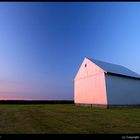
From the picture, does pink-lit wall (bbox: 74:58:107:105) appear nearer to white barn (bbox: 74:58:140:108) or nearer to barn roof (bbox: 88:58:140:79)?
white barn (bbox: 74:58:140:108)

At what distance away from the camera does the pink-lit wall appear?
17891 mm

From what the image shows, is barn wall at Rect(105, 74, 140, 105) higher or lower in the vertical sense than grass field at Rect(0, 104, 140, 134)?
higher

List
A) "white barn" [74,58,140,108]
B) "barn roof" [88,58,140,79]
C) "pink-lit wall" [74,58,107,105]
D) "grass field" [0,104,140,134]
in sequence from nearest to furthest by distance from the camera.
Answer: "grass field" [0,104,140,134], "white barn" [74,58,140,108], "pink-lit wall" [74,58,107,105], "barn roof" [88,58,140,79]

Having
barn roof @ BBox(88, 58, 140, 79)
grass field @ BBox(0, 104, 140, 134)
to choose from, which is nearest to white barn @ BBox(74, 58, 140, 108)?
barn roof @ BBox(88, 58, 140, 79)

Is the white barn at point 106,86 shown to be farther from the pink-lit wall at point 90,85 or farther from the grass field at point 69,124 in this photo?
the grass field at point 69,124

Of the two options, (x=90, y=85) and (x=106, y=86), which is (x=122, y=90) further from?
(x=90, y=85)

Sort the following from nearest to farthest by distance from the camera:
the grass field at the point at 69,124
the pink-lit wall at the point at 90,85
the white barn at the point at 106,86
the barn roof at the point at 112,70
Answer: the grass field at the point at 69,124 → the white barn at the point at 106,86 → the pink-lit wall at the point at 90,85 → the barn roof at the point at 112,70

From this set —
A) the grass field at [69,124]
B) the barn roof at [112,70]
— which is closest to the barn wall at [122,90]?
the barn roof at [112,70]

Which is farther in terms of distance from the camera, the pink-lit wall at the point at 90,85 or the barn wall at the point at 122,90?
the pink-lit wall at the point at 90,85

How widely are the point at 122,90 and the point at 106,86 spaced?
2378mm

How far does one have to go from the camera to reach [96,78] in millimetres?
19031

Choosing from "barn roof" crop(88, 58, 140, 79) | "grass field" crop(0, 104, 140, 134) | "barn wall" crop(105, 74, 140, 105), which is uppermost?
"barn roof" crop(88, 58, 140, 79)

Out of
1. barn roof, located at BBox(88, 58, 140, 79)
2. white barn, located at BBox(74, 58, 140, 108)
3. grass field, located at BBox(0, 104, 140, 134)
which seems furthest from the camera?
barn roof, located at BBox(88, 58, 140, 79)

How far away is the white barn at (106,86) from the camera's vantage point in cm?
1742
